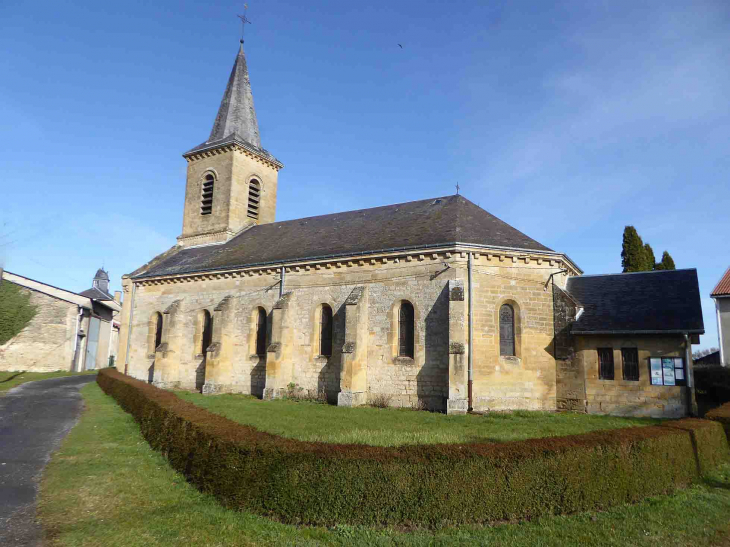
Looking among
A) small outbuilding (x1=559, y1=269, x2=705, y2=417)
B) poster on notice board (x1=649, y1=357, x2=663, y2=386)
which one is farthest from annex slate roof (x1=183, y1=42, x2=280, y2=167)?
poster on notice board (x1=649, y1=357, x2=663, y2=386)

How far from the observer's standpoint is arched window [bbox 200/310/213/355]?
82.5ft

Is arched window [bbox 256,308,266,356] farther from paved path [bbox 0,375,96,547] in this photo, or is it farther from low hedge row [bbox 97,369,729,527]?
low hedge row [bbox 97,369,729,527]

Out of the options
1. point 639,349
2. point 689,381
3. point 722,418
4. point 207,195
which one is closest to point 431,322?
point 639,349

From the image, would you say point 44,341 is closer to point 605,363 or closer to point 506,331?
point 506,331

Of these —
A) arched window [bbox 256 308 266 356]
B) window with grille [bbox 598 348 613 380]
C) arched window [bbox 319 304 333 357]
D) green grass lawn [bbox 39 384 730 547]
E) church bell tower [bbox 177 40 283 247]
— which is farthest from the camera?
church bell tower [bbox 177 40 283 247]

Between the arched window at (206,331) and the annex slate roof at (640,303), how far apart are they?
17352mm

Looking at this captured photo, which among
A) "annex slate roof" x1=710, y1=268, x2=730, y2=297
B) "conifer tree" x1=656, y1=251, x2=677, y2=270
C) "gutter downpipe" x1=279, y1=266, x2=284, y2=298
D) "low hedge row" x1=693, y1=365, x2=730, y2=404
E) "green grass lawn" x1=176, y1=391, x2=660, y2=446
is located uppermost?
"conifer tree" x1=656, y1=251, x2=677, y2=270

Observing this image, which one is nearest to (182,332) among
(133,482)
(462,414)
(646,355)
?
(462,414)

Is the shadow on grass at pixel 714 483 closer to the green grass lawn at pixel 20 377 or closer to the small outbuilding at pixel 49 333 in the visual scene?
the green grass lawn at pixel 20 377

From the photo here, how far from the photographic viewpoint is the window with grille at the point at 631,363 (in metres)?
16.8

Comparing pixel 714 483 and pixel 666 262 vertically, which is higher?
pixel 666 262

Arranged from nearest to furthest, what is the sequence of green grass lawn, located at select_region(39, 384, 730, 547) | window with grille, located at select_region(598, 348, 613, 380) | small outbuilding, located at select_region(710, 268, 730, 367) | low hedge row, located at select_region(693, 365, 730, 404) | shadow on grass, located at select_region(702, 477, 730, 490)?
green grass lawn, located at select_region(39, 384, 730, 547) < shadow on grass, located at select_region(702, 477, 730, 490) < window with grille, located at select_region(598, 348, 613, 380) < low hedge row, located at select_region(693, 365, 730, 404) < small outbuilding, located at select_region(710, 268, 730, 367)

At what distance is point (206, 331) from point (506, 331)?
50.1 feet

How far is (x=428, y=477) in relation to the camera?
6629mm
